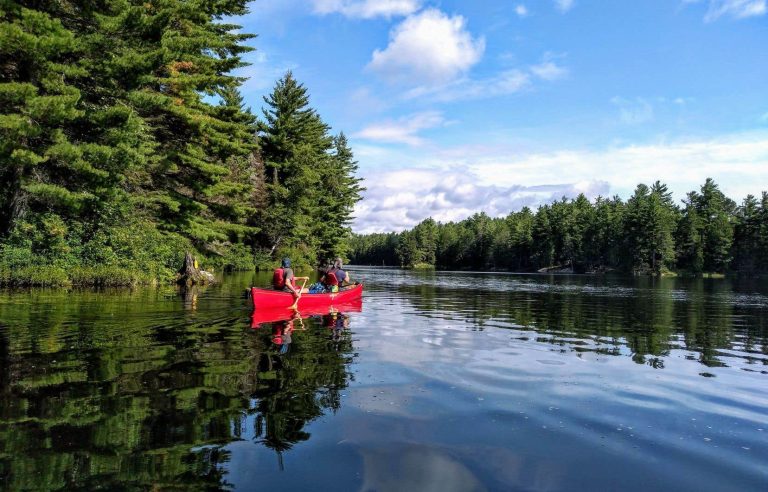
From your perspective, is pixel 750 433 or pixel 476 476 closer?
pixel 476 476

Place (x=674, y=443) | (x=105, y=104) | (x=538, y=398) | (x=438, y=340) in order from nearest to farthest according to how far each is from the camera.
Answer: (x=674, y=443) → (x=538, y=398) → (x=438, y=340) → (x=105, y=104)

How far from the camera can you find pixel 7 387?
7031mm

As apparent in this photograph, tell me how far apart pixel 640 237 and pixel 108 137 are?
339 ft

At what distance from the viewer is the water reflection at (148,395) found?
4762 millimetres

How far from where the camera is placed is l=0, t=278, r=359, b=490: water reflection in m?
4.76

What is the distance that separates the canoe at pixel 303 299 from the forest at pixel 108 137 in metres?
10.00

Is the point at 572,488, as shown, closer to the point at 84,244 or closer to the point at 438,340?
the point at 438,340

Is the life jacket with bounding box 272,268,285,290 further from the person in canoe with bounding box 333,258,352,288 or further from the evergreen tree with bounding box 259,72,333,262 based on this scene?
the evergreen tree with bounding box 259,72,333,262

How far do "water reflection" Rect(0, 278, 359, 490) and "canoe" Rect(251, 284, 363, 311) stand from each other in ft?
7.35

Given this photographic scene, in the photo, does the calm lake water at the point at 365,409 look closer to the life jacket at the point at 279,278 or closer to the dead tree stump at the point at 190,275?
the life jacket at the point at 279,278

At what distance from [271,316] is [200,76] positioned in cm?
1858

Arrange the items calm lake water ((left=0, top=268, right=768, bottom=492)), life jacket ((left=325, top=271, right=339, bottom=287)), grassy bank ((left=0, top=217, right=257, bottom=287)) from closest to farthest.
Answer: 1. calm lake water ((left=0, top=268, right=768, bottom=492))
2. life jacket ((left=325, top=271, right=339, bottom=287))
3. grassy bank ((left=0, top=217, right=257, bottom=287))

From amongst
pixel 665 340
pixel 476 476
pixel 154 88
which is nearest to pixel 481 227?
pixel 154 88

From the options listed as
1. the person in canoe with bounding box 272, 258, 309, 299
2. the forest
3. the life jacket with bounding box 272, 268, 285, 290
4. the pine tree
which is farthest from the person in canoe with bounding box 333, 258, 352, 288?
the pine tree
